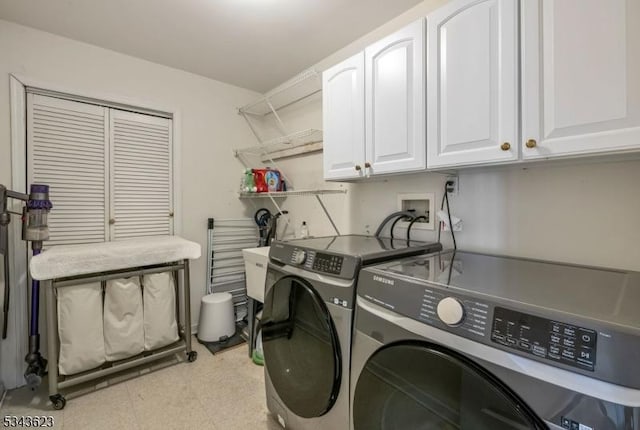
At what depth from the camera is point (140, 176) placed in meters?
2.44

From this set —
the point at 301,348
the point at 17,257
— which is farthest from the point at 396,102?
the point at 17,257

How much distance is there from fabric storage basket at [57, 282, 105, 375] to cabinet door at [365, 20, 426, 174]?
190cm

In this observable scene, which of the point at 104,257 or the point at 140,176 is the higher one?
the point at 140,176

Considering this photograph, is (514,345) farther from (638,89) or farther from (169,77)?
(169,77)

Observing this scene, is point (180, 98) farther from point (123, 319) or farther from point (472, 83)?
point (472, 83)

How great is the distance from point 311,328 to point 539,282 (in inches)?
35.0

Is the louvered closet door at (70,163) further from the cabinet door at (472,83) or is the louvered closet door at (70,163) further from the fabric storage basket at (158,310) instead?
the cabinet door at (472,83)

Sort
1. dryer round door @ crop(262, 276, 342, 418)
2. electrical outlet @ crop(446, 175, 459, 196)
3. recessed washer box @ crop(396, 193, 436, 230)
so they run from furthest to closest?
1. recessed washer box @ crop(396, 193, 436, 230)
2. electrical outlet @ crop(446, 175, 459, 196)
3. dryer round door @ crop(262, 276, 342, 418)

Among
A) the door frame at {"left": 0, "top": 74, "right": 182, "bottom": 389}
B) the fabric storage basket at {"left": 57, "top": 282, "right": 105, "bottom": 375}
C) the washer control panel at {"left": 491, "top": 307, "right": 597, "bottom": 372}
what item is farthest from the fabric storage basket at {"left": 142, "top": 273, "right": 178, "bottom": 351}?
the washer control panel at {"left": 491, "top": 307, "right": 597, "bottom": 372}

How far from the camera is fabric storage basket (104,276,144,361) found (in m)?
1.90

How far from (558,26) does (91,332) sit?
2.75 meters

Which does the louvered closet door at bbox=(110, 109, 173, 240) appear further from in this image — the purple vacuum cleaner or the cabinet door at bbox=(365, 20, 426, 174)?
the cabinet door at bbox=(365, 20, 426, 174)

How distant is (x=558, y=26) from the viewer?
3.13 ft

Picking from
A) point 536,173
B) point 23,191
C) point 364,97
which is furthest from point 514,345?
point 23,191
